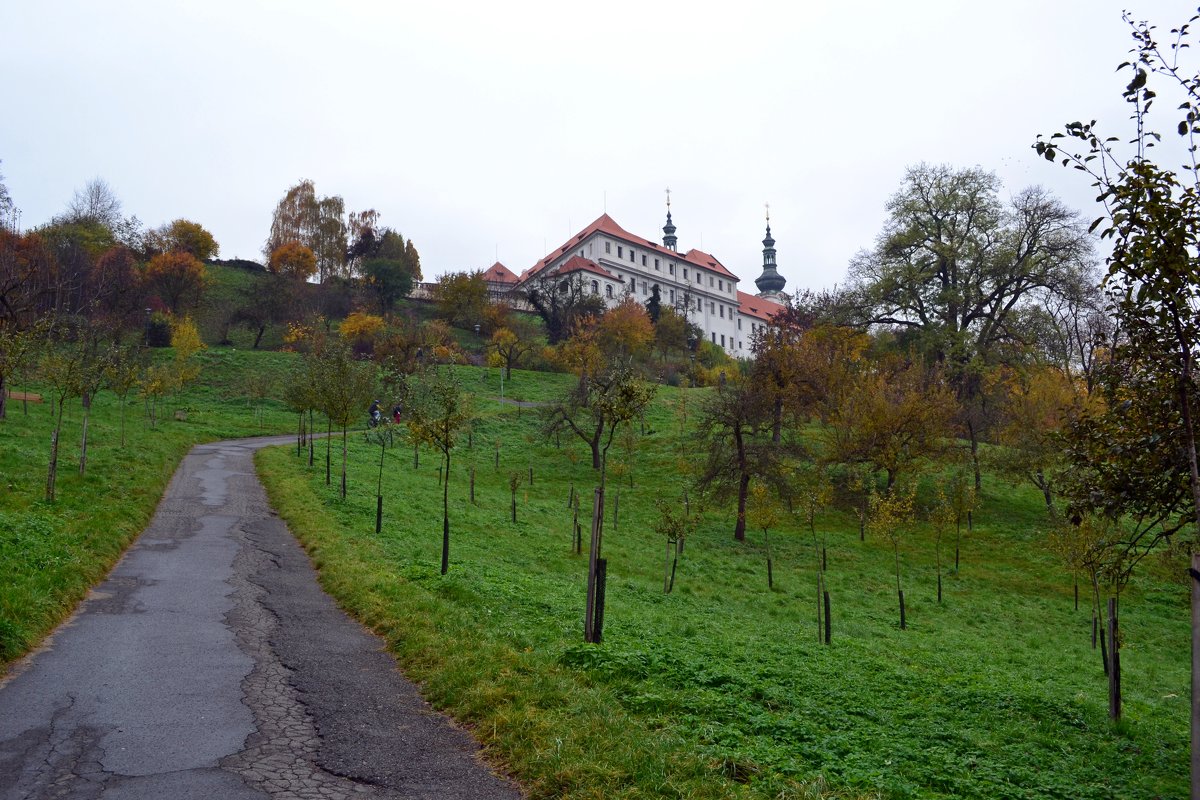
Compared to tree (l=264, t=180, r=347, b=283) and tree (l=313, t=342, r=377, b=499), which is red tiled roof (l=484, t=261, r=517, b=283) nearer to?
tree (l=264, t=180, r=347, b=283)

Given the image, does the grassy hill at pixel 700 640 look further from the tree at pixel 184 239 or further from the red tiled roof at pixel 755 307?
the red tiled roof at pixel 755 307

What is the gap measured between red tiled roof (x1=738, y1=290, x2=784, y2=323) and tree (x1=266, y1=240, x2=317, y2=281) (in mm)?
67894

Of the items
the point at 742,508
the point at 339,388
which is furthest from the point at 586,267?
the point at 339,388

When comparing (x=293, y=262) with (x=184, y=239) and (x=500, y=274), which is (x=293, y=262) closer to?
(x=184, y=239)

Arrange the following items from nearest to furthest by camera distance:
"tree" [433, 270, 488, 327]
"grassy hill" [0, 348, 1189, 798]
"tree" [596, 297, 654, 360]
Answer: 1. "grassy hill" [0, 348, 1189, 798]
2. "tree" [596, 297, 654, 360]
3. "tree" [433, 270, 488, 327]

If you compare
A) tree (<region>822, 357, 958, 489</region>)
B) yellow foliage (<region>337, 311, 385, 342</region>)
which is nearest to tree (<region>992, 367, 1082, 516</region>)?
tree (<region>822, 357, 958, 489</region>)

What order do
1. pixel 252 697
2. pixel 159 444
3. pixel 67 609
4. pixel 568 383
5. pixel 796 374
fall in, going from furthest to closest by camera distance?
pixel 568 383 → pixel 796 374 → pixel 159 444 → pixel 67 609 → pixel 252 697

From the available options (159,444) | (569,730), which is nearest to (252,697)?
(569,730)

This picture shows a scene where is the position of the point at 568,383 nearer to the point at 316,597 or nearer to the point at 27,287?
the point at 27,287

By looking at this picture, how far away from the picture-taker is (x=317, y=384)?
26.1 metres

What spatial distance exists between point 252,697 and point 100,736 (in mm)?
1497

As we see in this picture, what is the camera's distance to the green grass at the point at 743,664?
6.66 meters

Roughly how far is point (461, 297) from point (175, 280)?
27.0 m

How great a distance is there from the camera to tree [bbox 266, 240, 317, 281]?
84.9 meters
